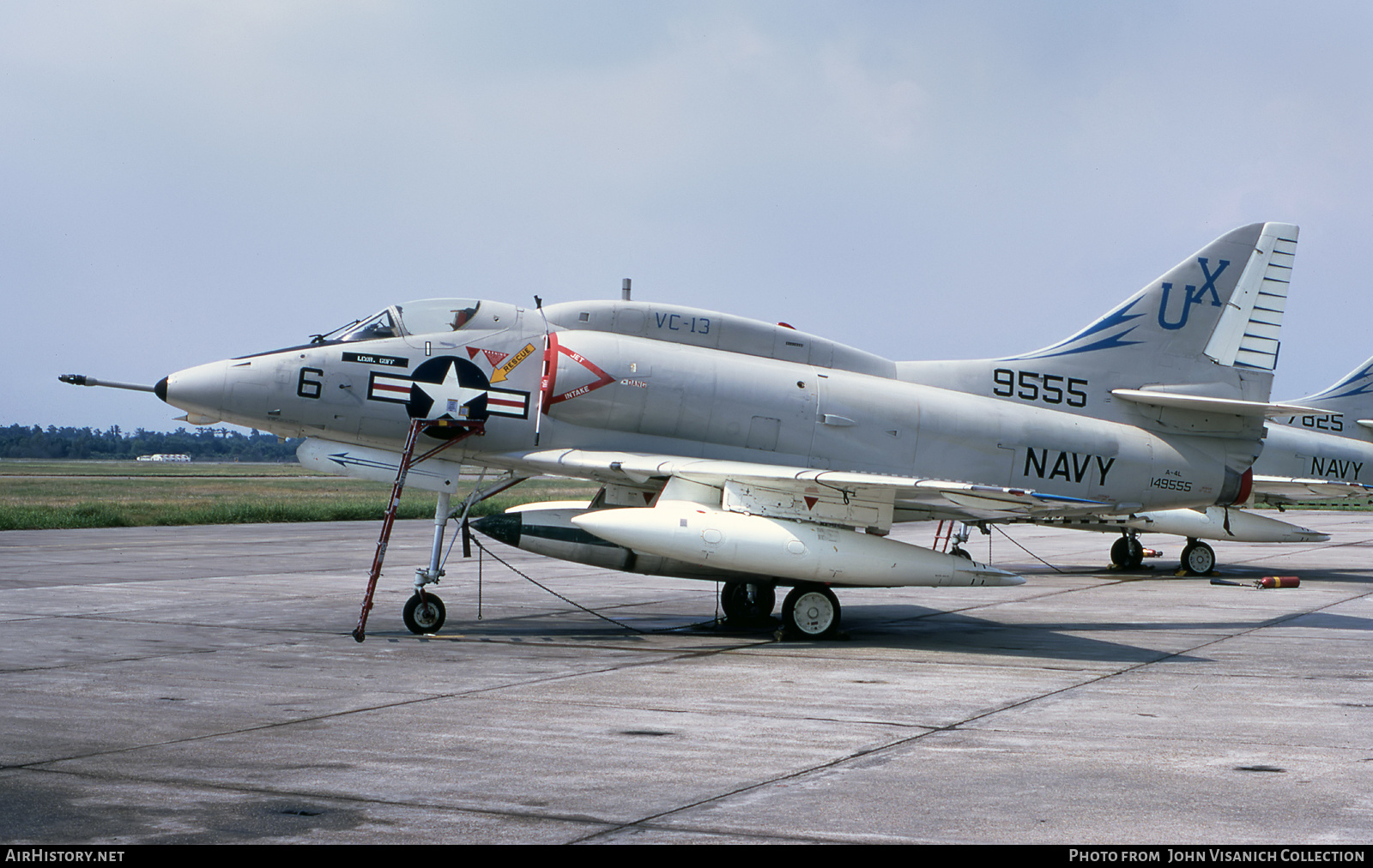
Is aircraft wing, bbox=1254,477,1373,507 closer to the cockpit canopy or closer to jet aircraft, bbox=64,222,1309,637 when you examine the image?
jet aircraft, bbox=64,222,1309,637

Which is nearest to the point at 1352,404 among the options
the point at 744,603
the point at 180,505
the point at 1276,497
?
the point at 1276,497

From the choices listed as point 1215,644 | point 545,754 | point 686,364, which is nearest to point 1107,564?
point 1215,644

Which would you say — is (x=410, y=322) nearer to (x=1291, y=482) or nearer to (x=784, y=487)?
(x=784, y=487)

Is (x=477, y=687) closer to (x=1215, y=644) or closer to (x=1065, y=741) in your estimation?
(x=1065, y=741)

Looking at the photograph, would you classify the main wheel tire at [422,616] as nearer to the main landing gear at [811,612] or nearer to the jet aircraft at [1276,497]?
the main landing gear at [811,612]

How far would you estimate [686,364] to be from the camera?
1350 cm

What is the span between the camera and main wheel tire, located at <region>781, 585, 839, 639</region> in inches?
510

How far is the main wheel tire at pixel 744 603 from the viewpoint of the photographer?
1442 cm

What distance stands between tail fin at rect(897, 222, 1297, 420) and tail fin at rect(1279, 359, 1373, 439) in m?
11.8

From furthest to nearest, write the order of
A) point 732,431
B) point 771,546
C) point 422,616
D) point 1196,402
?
1. point 1196,402
2. point 732,431
3. point 422,616
4. point 771,546

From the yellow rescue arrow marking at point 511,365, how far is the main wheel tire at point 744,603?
387 cm

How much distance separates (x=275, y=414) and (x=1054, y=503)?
864cm

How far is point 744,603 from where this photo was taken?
47.6 ft

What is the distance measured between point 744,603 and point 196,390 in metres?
6.92
